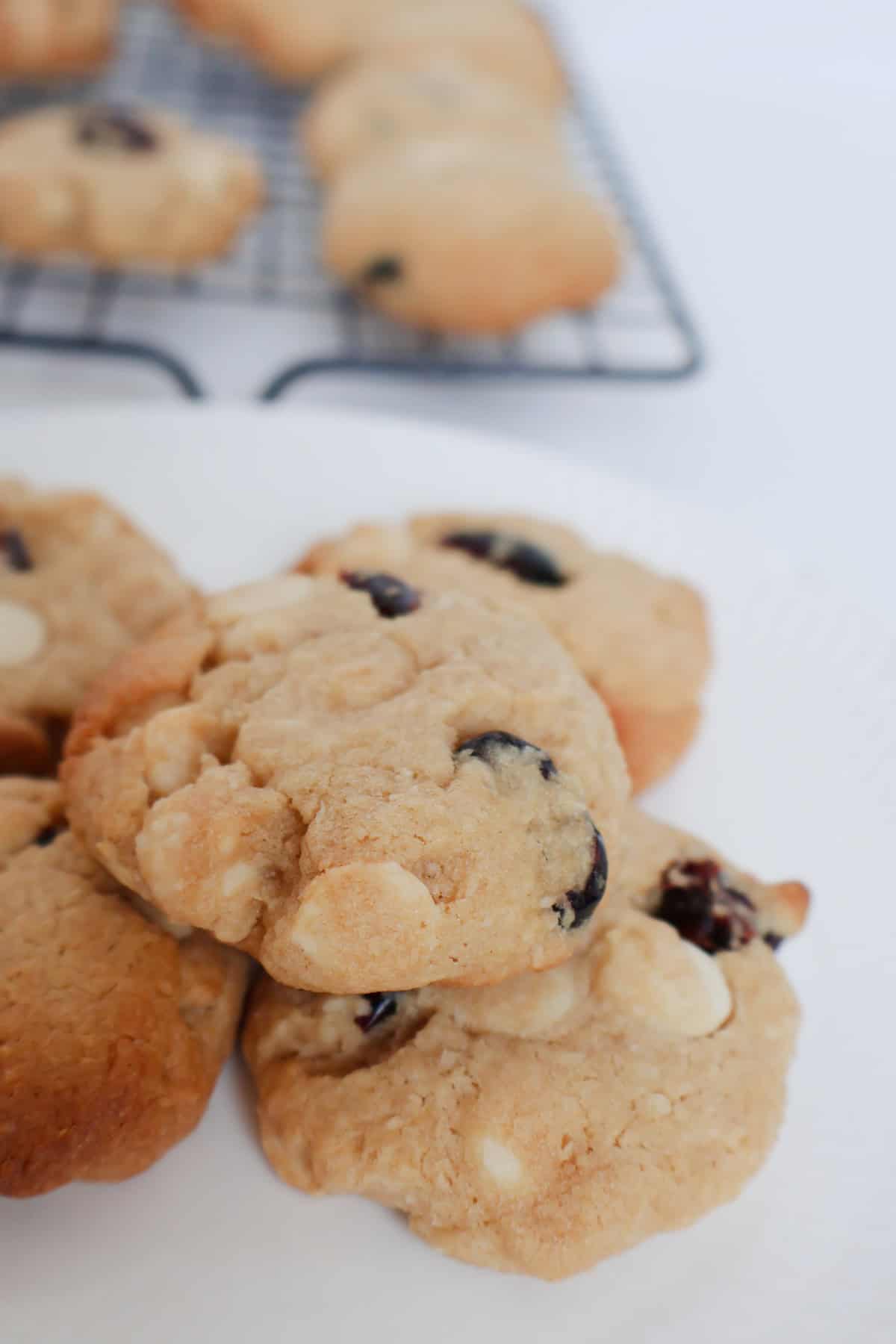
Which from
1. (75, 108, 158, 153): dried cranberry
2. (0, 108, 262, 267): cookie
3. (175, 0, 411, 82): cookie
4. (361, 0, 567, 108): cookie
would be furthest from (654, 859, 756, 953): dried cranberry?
(175, 0, 411, 82): cookie

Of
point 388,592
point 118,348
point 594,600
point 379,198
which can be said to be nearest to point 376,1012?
point 388,592

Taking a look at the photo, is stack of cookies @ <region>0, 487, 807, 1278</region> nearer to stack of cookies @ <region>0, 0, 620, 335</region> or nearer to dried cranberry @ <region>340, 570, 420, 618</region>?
dried cranberry @ <region>340, 570, 420, 618</region>

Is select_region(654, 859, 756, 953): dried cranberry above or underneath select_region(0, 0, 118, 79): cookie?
underneath

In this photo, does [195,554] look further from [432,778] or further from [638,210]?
[638,210]

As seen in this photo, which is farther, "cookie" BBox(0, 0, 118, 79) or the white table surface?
"cookie" BBox(0, 0, 118, 79)

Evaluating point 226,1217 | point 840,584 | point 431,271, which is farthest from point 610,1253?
point 431,271

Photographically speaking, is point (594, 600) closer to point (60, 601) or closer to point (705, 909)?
point (705, 909)
